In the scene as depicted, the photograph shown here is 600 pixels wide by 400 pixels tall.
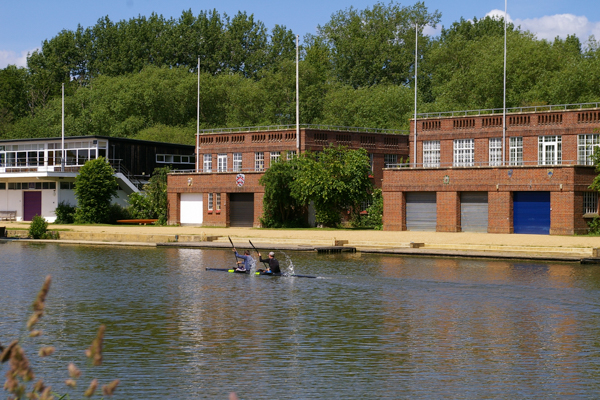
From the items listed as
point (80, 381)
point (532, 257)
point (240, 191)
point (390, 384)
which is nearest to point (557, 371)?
point (390, 384)

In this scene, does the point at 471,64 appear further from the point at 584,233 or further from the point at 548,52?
the point at 584,233

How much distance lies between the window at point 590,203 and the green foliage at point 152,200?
33.1 metres

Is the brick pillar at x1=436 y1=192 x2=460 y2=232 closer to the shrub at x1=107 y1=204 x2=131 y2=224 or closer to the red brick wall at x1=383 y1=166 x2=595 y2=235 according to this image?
the red brick wall at x1=383 y1=166 x2=595 y2=235

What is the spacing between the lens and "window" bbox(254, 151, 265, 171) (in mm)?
68562

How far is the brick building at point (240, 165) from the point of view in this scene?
2469 inches

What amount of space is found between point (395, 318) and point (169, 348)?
7006 mm

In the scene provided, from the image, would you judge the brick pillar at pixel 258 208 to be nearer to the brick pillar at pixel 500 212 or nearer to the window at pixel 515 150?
the brick pillar at pixel 500 212

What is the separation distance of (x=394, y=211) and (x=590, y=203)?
1265 cm

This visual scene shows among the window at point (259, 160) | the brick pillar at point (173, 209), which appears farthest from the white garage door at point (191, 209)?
the window at point (259, 160)

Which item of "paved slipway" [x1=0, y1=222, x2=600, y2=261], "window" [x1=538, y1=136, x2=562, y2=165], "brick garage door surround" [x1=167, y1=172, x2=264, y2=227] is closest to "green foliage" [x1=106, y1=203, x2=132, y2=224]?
"brick garage door surround" [x1=167, y1=172, x2=264, y2=227]

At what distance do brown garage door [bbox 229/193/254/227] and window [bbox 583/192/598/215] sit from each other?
24400 mm

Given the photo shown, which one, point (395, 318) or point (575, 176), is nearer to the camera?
point (395, 318)

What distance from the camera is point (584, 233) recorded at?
49938mm

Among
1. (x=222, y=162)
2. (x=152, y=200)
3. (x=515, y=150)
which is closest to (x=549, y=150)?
(x=515, y=150)
